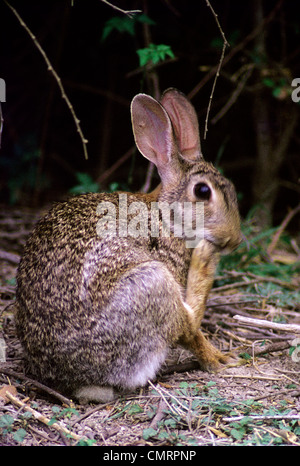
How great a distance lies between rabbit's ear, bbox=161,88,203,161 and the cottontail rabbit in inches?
5.3

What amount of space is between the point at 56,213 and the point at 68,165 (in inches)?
163

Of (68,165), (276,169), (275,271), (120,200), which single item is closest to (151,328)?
(120,200)

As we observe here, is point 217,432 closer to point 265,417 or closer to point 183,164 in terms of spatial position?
point 265,417

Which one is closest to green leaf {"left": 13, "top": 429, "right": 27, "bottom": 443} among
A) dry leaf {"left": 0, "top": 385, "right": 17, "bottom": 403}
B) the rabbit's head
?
dry leaf {"left": 0, "top": 385, "right": 17, "bottom": 403}

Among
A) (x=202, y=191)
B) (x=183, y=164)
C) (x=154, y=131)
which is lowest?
(x=202, y=191)

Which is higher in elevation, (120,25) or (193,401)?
(120,25)

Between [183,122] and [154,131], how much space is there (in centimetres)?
31

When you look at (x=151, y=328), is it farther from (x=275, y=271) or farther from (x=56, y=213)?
(x=275, y=271)

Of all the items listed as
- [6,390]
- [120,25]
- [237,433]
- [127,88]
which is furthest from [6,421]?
[127,88]

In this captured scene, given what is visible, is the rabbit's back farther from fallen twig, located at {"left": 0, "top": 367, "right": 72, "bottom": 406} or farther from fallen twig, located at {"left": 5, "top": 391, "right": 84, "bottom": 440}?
fallen twig, located at {"left": 5, "top": 391, "right": 84, "bottom": 440}

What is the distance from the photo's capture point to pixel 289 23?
6.41 meters

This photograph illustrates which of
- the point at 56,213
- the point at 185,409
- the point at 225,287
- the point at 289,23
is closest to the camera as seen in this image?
the point at 185,409

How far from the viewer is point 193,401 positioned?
3.42m

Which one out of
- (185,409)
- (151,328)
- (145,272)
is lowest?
(185,409)
